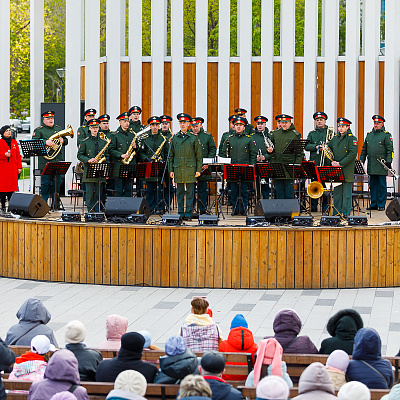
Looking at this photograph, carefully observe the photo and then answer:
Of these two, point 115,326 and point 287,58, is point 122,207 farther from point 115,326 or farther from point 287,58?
point 287,58

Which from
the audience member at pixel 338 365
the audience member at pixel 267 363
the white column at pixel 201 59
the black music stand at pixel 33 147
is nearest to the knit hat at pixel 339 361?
the audience member at pixel 338 365

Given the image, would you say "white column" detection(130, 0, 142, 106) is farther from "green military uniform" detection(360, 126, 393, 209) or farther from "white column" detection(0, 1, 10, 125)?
"green military uniform" detection(360, 126, 393, 209)

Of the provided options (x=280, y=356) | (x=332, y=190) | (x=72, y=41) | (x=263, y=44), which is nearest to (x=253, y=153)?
(x=332, y=190)

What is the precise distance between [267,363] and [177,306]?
501cm

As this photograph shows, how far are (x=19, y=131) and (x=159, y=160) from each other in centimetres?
3041

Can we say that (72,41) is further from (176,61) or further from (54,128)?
(54,128)

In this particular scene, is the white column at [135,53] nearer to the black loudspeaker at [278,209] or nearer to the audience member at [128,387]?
the black loudspeaker at [278,209]

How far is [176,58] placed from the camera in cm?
2002

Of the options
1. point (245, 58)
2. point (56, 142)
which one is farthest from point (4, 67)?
point (56, 142)

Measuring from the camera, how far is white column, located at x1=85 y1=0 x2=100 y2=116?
20.0 metres

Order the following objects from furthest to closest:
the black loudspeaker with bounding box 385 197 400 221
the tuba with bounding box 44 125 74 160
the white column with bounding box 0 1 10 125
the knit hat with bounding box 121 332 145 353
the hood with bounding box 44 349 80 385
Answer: the white column with bounding box 0 1 10 125
the tuba with bounding box 44 125 74 160
the black loudspeaker with bounding box 385 197 400 221
the knit hat with bounding box 121 332 145 353
the hood with bounding box 44 349 80 385

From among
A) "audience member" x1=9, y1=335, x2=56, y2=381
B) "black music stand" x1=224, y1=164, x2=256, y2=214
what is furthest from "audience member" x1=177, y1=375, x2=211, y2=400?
"black music stand" x1=224, y1=164, x2=256, y2=214

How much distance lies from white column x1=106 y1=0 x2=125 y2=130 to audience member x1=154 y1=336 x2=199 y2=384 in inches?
575

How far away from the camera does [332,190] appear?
14453 millimetres
